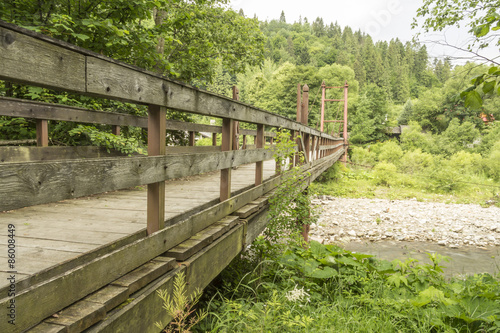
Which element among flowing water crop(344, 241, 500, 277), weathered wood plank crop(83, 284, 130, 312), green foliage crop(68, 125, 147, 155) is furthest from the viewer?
flowing water crop(344, 241, 500, 277)

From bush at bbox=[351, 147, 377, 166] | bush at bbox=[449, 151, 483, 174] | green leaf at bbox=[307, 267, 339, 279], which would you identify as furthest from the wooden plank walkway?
bush at bbox=[351, 147, 377, 166]

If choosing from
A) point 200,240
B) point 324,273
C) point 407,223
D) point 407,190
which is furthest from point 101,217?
point 407,190

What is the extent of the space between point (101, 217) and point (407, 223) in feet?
35.3

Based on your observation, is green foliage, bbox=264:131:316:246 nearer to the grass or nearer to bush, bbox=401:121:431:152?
the grass

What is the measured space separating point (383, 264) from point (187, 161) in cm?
267

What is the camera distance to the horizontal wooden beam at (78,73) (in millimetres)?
983

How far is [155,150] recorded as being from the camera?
1.74 m

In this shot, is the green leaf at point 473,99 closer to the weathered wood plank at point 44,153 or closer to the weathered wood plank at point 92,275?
the weathered wood plank at point 92,275

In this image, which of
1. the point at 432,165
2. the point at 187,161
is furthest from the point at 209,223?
the point at 432,165

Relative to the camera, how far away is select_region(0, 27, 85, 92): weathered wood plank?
3.16 feet

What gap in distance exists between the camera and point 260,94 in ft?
122

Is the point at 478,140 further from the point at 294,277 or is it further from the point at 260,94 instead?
the point at 294,277

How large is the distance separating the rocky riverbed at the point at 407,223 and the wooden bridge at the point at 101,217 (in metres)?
5.33

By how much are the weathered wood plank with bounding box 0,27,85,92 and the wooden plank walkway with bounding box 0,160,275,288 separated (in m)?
0.71
